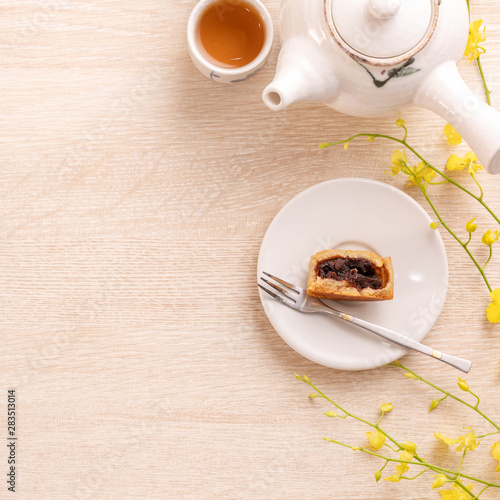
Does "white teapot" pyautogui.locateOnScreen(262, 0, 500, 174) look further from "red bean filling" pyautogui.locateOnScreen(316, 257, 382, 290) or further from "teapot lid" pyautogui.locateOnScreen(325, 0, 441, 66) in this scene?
"red bean filling" pyautogui.locateOnScreen(316, 257, 382, 290)

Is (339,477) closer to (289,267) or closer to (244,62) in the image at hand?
(289,267)

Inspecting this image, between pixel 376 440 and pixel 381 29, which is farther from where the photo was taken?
pixel 376 440

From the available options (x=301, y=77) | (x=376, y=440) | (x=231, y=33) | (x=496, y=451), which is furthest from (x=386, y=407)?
(x=231, y=33)

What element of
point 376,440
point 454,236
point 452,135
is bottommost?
point 376,440

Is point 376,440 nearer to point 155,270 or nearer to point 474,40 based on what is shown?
point 155,270

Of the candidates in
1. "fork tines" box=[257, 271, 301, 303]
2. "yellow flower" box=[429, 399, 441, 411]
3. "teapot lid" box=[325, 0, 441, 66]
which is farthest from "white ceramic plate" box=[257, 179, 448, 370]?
"teapot lid" box=[325, 0, 441, 66]

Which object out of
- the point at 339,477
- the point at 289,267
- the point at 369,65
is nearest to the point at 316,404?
the point at 339,477

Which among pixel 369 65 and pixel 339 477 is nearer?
pixel 369 65
